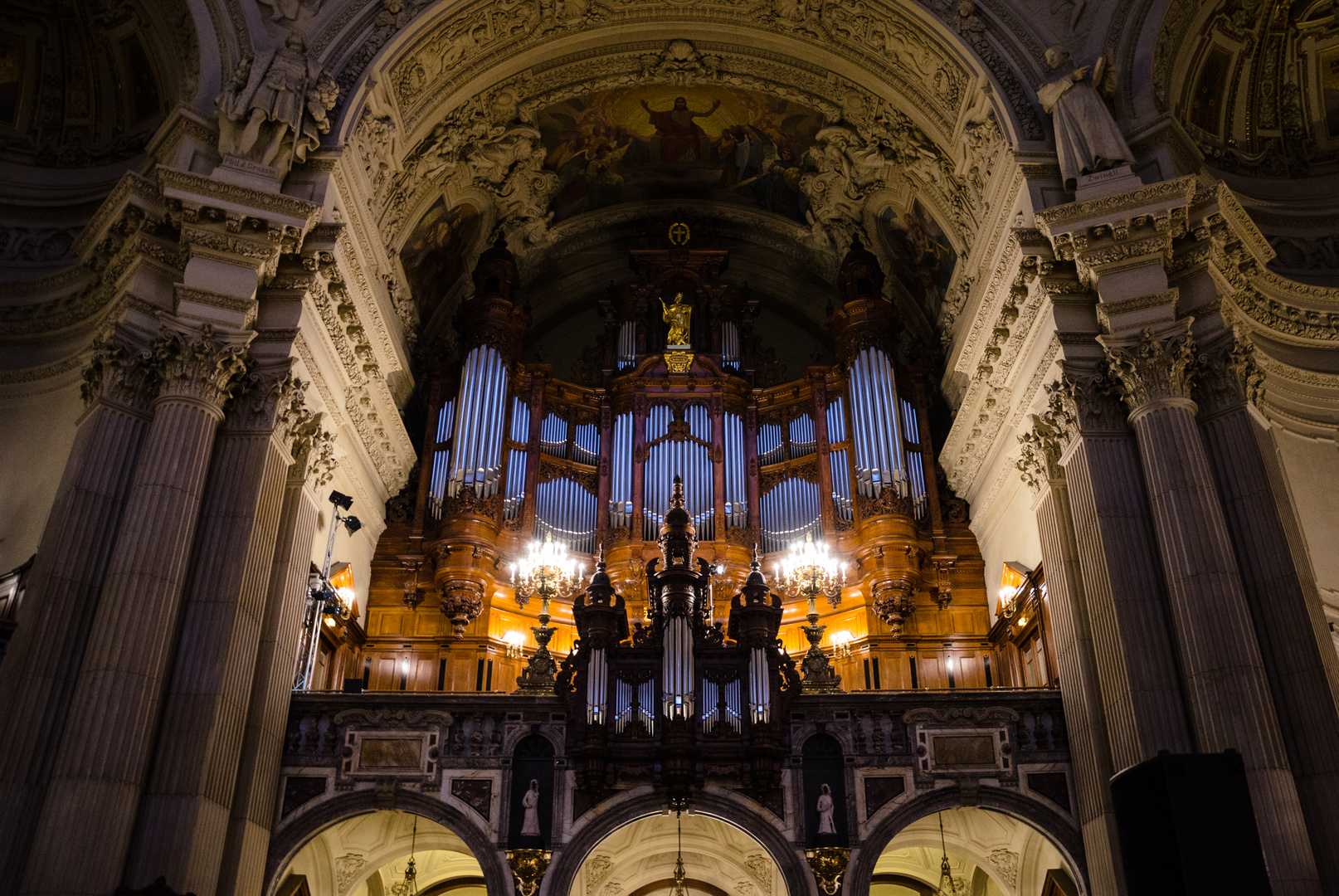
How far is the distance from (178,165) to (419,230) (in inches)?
209

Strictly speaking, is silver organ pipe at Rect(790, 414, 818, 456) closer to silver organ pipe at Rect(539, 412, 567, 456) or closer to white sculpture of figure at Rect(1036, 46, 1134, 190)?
silver organ pipe at Rect(539, 412, 567, 456)

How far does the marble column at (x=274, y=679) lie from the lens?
13164 millimetres

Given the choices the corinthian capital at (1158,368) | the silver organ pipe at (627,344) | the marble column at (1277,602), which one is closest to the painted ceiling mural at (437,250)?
the silver organ pipe at (627,344)

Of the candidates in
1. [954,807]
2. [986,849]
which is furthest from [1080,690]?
[986,849]

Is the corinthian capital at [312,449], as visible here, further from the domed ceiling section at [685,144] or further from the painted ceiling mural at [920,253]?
the painted ceiling mural at [920,253]

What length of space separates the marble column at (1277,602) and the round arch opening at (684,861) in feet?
24.9

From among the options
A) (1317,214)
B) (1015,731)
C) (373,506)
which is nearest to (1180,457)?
(1015,731)

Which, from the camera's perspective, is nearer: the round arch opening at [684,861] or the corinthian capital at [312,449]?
the corinthian capital at [312,449]

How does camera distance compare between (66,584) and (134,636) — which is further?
(66,584)

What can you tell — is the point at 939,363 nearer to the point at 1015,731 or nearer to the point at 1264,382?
the point at 1264,382

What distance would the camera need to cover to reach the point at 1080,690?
1409cm

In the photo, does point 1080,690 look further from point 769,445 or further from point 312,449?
point 312,449

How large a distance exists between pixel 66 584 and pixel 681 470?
10846mm

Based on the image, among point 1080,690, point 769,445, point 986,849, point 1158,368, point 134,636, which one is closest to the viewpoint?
point 134,636
